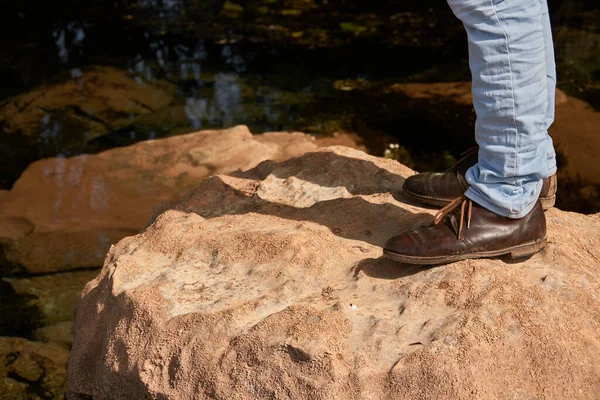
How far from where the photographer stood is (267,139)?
6.05 metres

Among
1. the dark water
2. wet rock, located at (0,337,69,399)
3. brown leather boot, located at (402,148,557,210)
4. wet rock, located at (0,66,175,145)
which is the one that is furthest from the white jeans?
wet rock, located at (0,66,175,145)

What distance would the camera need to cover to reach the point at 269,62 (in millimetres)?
7758

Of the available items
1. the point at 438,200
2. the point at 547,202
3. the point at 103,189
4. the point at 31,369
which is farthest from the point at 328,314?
the point at 103,189

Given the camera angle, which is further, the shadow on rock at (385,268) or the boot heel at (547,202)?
the boot heel at (547,202)

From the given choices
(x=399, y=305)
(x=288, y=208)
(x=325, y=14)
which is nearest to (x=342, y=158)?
(x=288, y=208)

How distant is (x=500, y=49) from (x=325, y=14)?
706cm

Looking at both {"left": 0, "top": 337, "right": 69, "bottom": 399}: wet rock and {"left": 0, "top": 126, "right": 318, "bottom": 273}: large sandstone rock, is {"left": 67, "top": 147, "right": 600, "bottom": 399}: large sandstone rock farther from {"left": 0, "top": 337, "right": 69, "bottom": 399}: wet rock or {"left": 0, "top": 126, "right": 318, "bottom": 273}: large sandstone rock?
{"left": 0, "top": 126, "right": 318, "bottom": 273}: large sandstone rock

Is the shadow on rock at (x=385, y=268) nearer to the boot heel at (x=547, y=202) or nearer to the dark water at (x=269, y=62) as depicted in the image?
the boot heel at (x=547, y=202)

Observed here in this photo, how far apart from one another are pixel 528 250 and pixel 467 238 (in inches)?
9.2

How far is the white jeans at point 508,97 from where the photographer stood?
7.57 ft

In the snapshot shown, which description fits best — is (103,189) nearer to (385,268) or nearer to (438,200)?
(438,200)

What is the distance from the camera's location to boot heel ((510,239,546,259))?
8.48 ft

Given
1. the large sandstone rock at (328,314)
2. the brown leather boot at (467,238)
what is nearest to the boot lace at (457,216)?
the brown leather boot at (467,238)

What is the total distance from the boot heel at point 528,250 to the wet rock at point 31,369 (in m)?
2.34
